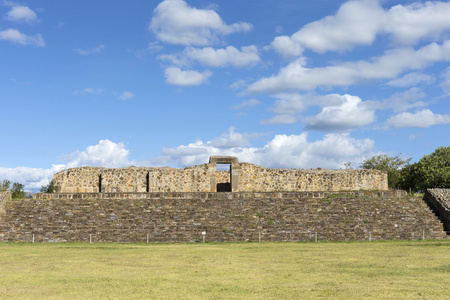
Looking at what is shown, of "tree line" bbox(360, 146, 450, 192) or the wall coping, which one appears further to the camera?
"tree line" bbox(360, 146, 450, 192)

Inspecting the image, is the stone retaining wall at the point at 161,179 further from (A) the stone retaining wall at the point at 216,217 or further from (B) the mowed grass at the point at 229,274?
(B) the mowed grass at the point at 229,274

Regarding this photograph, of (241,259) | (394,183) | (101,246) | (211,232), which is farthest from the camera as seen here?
(394,183)

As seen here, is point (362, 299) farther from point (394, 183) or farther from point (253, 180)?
point (394, 183)

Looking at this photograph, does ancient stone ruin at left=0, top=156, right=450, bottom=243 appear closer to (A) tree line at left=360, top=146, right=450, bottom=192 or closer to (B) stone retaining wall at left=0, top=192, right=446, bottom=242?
(B) stone retaining wall at left=0, top=192, right=446, bottom=242

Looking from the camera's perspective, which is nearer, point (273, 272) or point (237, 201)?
point (273, 272)

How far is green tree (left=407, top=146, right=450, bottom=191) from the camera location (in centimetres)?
4256

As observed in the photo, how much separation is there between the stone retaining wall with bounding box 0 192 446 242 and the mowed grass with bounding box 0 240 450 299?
211 inches

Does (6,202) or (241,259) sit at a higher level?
(6,202)

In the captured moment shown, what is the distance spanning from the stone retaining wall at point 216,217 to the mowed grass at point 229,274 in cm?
537

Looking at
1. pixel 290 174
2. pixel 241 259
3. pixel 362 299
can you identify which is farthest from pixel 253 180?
pixel 362 299

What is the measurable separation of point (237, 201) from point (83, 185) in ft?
48.2

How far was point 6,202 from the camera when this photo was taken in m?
25.8

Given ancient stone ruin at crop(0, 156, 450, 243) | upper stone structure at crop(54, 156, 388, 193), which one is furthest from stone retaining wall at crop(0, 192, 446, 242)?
upper stone structure at crop(54, 156, 388, 193)

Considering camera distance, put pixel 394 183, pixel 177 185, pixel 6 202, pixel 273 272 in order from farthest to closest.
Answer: pixel 394 183
pixel 177 185
pixel 6 202
pixel 273 272
